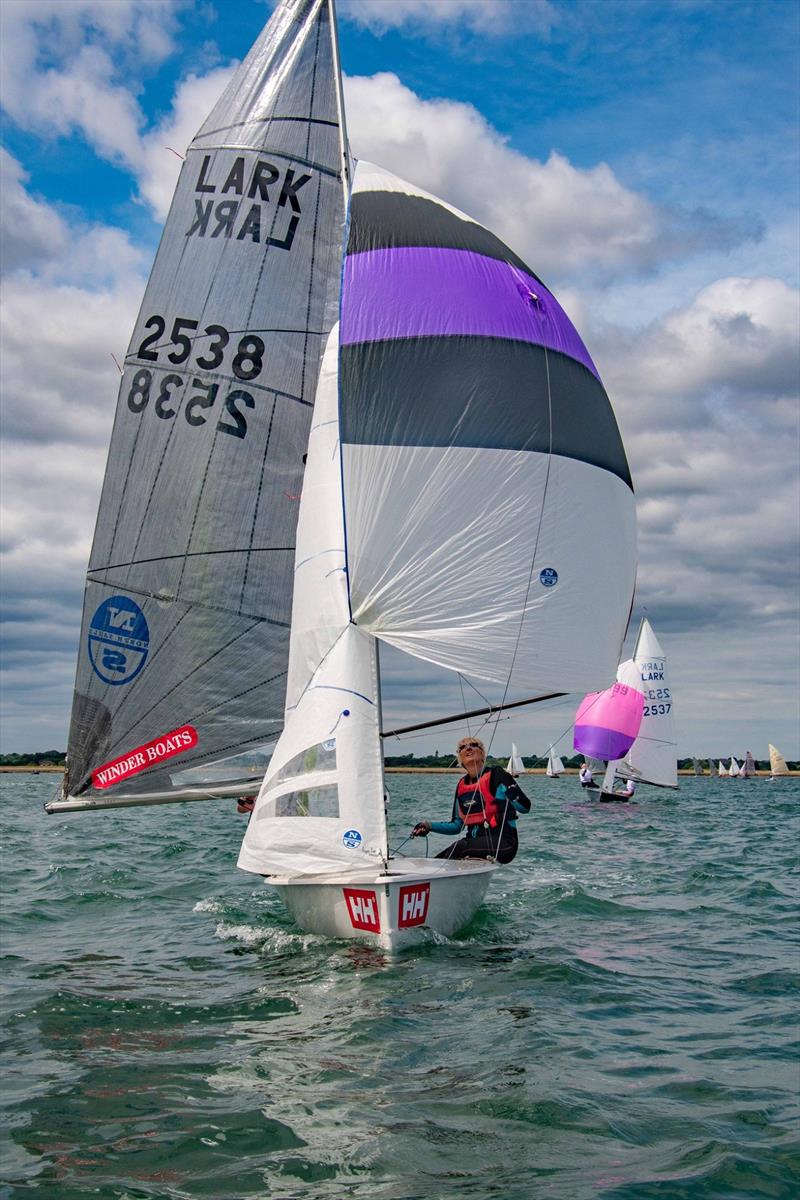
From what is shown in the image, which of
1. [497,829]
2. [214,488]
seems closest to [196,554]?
[214,488]

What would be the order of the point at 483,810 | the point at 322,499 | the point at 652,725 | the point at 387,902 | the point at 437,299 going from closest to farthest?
the point at 387,902, the point at 437,299, the point at 322,499, the point at 483,810, the point at 652,725

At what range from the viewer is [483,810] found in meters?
10.3

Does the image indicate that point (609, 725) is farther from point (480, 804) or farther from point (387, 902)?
point (387, 902)

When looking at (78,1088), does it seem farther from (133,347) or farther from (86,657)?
(133,347)

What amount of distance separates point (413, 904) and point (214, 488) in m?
4.94

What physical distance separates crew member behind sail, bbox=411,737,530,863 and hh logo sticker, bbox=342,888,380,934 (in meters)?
1.83

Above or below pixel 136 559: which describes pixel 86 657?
below

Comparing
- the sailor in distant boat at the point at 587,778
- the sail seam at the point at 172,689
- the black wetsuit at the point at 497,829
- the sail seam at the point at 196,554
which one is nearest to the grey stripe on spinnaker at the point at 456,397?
the sail seam at the point at 196,554

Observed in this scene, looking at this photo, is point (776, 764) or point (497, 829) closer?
point (497, 829)

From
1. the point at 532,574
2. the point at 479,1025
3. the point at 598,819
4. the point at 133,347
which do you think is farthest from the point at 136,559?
the point at 598,819

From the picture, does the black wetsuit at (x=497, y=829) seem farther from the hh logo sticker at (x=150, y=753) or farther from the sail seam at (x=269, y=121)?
the sail seam at (x=269, y=121)

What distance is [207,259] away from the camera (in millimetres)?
11359

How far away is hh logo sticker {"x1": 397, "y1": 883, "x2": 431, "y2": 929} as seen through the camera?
8195 mm

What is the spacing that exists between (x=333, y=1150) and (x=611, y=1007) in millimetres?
3046
